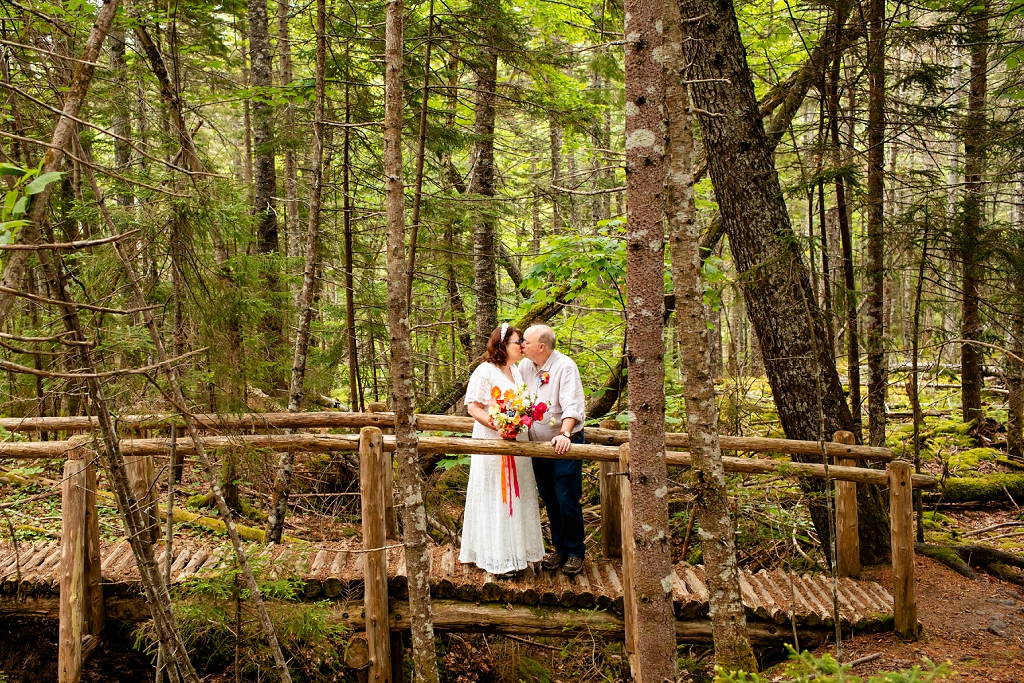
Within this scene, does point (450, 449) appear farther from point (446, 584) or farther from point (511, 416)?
point (446, 584)

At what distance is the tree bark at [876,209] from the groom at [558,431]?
346cm

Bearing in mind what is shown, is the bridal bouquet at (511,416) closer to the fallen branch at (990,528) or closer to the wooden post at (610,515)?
the wooden post at (610,515)

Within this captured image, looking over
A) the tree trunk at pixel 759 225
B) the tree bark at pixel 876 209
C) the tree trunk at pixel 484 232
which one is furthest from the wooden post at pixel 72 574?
the tree bark at pixel 876 209

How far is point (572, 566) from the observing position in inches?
226

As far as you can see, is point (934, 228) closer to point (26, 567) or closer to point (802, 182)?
point (802, 182)

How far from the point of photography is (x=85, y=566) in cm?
551

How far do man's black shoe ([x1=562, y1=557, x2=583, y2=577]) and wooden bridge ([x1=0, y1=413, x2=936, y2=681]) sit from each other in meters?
0.06

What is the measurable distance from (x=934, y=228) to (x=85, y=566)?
847 cm

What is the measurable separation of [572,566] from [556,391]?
1.53 m

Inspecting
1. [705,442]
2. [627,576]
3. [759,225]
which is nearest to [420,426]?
[627,576]

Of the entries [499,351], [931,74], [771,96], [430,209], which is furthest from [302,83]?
[931,74]

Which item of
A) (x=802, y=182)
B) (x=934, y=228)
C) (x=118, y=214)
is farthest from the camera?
(x=934, y=228)

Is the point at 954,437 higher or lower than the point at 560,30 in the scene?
lower

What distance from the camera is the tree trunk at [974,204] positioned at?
6.78 m
